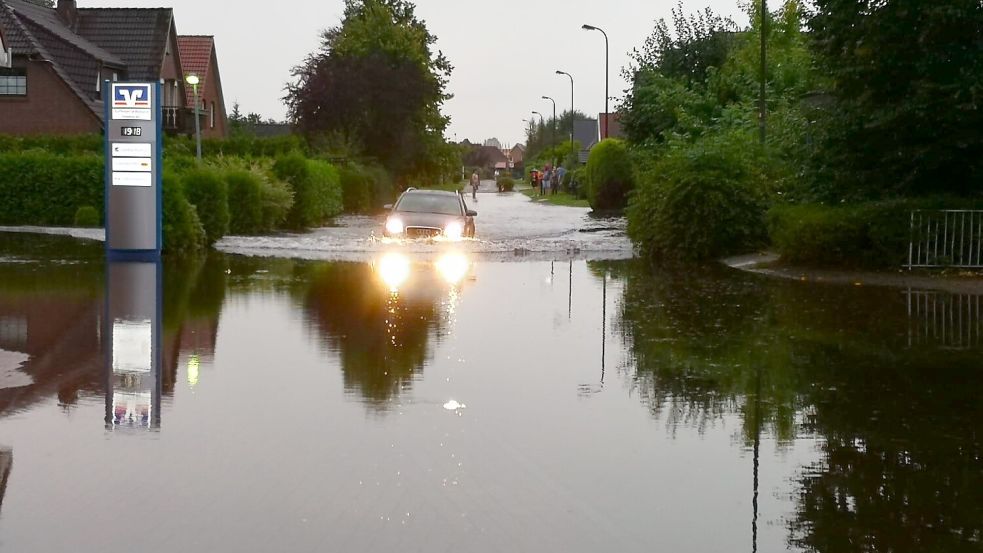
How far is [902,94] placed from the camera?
→ 21.1 m

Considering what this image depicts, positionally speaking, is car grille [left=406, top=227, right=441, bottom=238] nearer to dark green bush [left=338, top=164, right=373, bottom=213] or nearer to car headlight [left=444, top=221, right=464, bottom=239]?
car headlight [left=444, top=221, right=464, bottom=239]

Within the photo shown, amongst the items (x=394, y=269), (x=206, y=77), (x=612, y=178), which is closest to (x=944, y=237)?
(x=394, y=269)

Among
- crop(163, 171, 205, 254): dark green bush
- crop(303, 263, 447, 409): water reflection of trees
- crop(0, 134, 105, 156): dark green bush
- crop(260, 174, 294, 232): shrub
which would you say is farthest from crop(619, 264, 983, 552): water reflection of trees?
crop(0, 134, 105, 156): dark green bush

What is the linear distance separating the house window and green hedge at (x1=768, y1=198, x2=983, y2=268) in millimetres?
40239

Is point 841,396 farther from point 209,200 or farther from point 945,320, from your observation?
point 209,200

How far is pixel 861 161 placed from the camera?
2206cm

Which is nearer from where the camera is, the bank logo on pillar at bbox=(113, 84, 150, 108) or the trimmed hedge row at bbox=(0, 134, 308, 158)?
the bank logo on pillar at bbox=(113, 84, 150, 108)

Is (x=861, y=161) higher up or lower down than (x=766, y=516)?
higher up

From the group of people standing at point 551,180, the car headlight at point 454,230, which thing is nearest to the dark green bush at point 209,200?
the car headlight at point 454,230

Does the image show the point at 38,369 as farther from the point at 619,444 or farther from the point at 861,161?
the point at 861,161

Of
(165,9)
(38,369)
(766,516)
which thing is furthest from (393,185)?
(766,516)

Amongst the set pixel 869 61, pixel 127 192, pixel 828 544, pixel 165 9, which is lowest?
pixel 828 544

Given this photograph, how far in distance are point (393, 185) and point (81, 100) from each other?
54.9 ft

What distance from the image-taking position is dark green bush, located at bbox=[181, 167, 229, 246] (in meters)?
26.2
